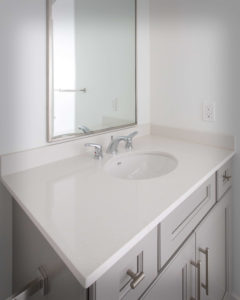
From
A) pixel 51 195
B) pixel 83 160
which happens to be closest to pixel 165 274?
pixel 51 195

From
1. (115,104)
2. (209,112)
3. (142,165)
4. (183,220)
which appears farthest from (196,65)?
(183,220)

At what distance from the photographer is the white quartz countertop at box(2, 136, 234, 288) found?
52cm

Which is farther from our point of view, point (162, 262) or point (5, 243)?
point (5, 243)

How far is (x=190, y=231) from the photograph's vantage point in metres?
0.89

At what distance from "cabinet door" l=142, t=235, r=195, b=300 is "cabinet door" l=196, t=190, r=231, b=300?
76 millimetres

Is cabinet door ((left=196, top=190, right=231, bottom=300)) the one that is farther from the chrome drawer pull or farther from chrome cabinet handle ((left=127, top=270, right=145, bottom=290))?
the chrome drawer pull

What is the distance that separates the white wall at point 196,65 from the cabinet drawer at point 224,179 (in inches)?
2.5

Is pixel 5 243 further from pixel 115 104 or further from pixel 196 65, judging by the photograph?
pixel 196 65

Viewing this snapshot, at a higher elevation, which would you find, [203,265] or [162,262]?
[162,262]

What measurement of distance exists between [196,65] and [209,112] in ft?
0.89

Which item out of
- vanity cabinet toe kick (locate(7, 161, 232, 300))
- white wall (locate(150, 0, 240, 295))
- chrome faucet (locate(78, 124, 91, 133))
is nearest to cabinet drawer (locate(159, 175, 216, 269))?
vanity cabinet toe kick (locate(7, 161, 232, 300))

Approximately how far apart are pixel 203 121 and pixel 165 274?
0.91 m

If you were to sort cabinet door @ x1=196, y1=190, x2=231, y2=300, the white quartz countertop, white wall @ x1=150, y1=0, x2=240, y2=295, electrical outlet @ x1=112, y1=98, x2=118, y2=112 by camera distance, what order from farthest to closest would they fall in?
1. electrical outlet @ x1=112, y1=98, x2=118, y2=112
2. white wall @ x1=150, y1=0, x2=240, y2=295
3. cabinet door @ x1=196, y1=190, x2=231, y2=300
4. the white quartz countertop

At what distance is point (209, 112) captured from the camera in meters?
1.34
